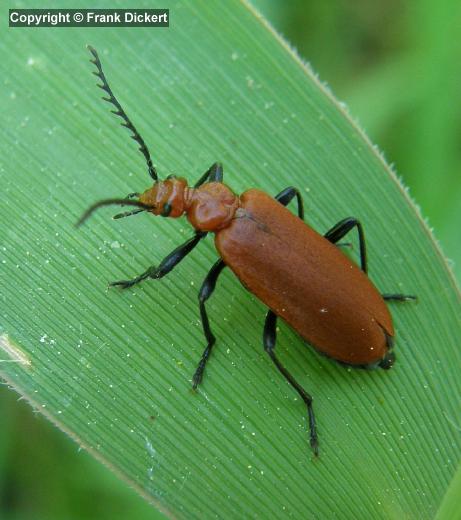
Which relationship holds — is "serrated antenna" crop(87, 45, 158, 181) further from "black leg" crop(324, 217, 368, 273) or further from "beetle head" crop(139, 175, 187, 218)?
"black leg" crop(324, 217, 368, 273)

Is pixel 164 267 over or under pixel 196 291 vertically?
over

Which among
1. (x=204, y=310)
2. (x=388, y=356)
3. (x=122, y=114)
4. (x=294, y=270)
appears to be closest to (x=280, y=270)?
(x=294, y=270)

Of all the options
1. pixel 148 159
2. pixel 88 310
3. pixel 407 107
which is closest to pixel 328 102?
pixel 148 159

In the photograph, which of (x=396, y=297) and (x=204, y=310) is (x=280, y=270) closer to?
Answer: (x=204, y=310)

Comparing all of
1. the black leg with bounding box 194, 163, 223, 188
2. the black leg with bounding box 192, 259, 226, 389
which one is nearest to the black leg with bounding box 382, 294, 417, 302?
the black leg with bounding box 192, 259, 226, 389

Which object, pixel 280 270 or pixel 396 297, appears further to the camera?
pixel 396 297

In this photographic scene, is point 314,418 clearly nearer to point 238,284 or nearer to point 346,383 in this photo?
point 346,383
